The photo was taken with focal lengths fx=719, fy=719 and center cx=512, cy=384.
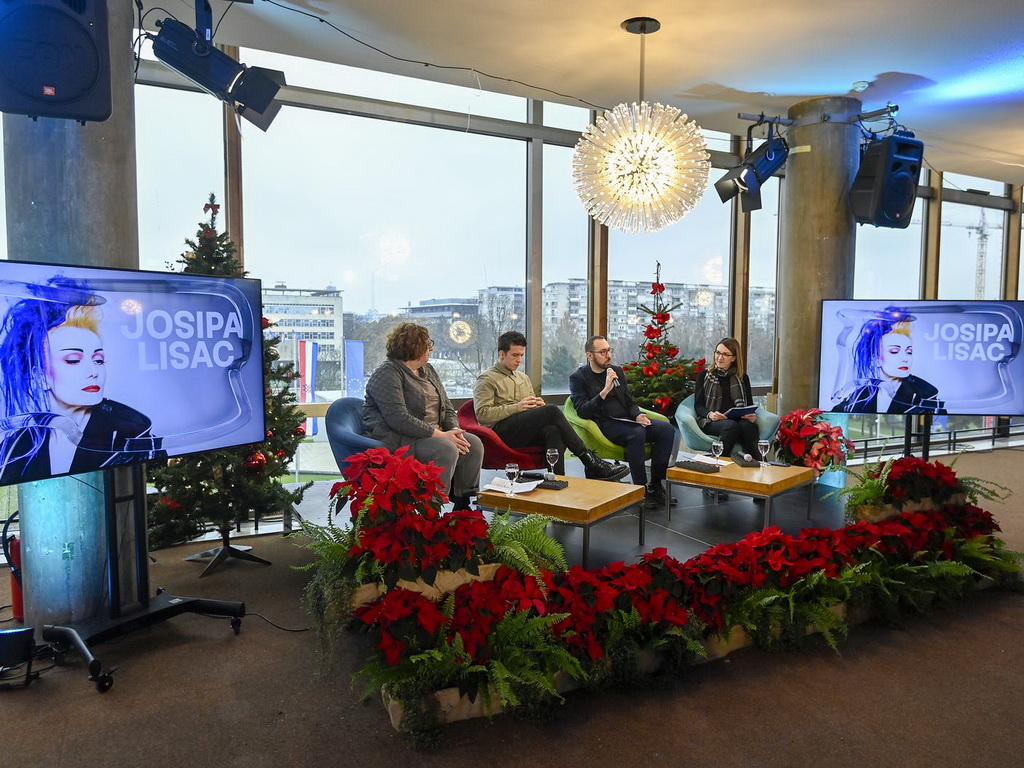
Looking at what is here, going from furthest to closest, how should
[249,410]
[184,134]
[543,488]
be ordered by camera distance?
[184,134] → [543,488] → [249,410]

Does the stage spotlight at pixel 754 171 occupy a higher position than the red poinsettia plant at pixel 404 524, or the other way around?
the stage spotlight at pixel 754 171

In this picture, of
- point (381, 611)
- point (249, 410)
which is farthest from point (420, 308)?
point (381, 611)

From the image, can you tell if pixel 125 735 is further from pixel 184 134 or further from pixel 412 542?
pixel 184 134

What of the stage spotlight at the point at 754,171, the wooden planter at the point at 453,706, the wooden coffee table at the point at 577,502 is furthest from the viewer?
the stage spotlight at the point at 754,171

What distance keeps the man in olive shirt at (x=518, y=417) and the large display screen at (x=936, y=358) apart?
6.22 feet

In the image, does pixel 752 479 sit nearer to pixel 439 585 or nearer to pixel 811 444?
pixel 811 444

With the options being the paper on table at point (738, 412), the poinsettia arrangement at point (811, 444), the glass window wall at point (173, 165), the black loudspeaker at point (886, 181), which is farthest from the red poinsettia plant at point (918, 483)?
the glass window wall at point (173, 165)

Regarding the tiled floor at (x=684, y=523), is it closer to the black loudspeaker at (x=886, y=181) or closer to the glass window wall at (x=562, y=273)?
the glass window wall at (x=562, y=273)

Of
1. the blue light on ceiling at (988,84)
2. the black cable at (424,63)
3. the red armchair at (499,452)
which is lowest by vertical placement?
the red armchair at (499,452)

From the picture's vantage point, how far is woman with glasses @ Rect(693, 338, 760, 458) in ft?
17.2

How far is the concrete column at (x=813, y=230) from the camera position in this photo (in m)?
5.73

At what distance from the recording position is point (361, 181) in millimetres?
5406

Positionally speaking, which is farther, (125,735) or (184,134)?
(184,134)

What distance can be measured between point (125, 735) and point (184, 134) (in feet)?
12.4
